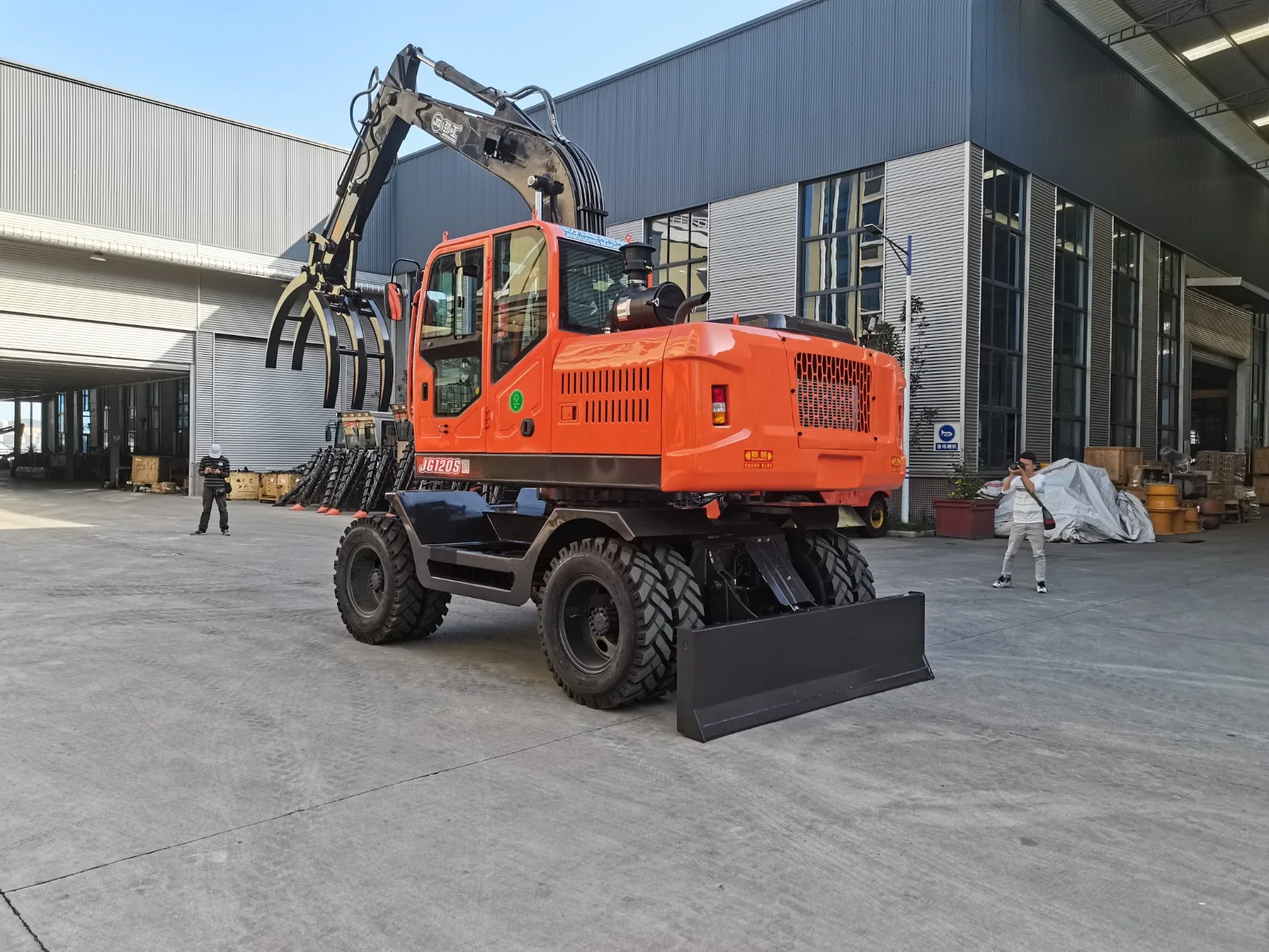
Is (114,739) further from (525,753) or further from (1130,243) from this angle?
(1130,243)

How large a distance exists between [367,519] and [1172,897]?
6.08 m

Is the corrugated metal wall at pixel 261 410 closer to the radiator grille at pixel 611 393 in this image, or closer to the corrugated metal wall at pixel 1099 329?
the corrugated metal wall at pixel 1099 329

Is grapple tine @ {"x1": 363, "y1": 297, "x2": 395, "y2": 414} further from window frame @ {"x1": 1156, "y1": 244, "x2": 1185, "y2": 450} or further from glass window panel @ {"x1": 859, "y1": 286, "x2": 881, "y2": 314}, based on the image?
window frame @ {"x1": 1156, "y1": 244, "x2": 1185, "y2": 450}

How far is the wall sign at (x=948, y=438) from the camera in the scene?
1891cm

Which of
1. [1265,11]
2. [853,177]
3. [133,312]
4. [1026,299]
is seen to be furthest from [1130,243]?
[133,312]

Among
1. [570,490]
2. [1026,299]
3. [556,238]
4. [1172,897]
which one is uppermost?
[1026,299]

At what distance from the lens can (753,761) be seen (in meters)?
4.68

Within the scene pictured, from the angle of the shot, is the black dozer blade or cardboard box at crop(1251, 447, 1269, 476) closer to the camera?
the black dozer blade

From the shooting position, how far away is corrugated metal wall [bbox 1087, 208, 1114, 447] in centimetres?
2448

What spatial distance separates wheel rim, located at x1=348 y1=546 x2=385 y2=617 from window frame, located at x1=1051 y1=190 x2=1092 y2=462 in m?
19.9

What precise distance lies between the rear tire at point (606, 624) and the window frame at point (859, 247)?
15.7 metres

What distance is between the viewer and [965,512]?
58.6 feet

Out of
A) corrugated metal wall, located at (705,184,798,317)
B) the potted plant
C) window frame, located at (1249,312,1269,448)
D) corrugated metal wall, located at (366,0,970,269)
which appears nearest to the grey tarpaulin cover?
the potted plant

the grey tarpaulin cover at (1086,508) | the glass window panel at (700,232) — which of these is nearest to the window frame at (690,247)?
the glass window panel at (700,232)
